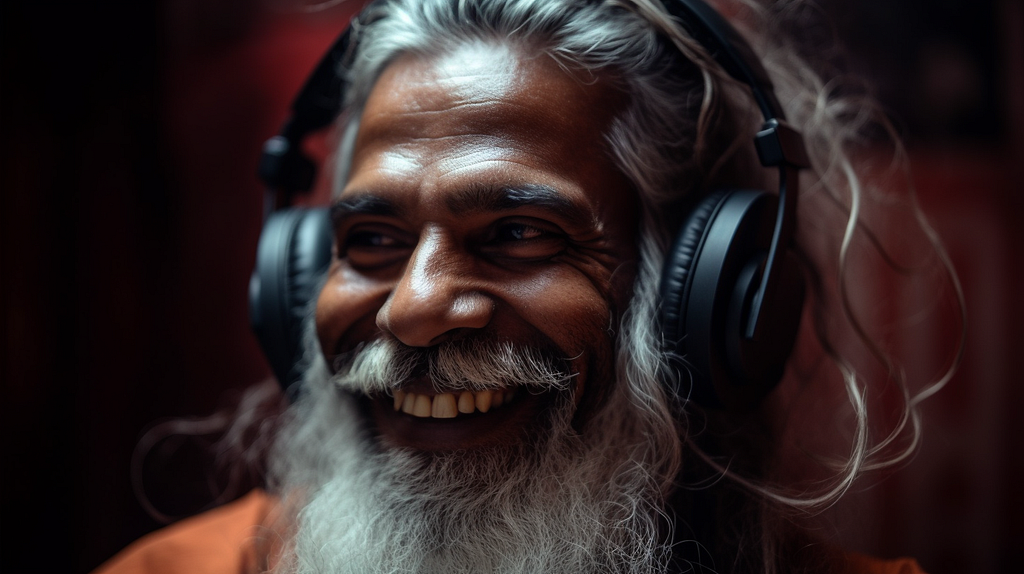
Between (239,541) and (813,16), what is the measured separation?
5.34ft

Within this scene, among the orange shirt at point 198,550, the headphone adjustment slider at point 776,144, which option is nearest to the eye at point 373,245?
the headphone adjustment slider at point 776,144

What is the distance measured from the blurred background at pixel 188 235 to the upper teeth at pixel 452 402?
3.71 feet

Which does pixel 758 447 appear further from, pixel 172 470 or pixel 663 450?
pixel 172 470

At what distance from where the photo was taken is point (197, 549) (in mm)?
1214

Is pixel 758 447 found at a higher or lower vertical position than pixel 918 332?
higher

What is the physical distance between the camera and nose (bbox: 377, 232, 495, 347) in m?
0.80

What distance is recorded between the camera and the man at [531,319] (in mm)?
838

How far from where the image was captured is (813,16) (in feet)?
4.34

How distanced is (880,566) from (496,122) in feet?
2.96

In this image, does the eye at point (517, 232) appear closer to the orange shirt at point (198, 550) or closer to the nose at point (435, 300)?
the nose at point (435, 300)

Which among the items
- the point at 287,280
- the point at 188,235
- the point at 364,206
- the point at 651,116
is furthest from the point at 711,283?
the point at 188,235

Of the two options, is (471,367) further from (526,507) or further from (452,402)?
(526,507)

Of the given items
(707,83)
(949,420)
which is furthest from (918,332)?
(707,83)

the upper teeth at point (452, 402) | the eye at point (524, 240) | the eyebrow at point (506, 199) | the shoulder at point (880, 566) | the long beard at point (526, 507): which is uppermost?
the eyebrow at point (506, 199)
